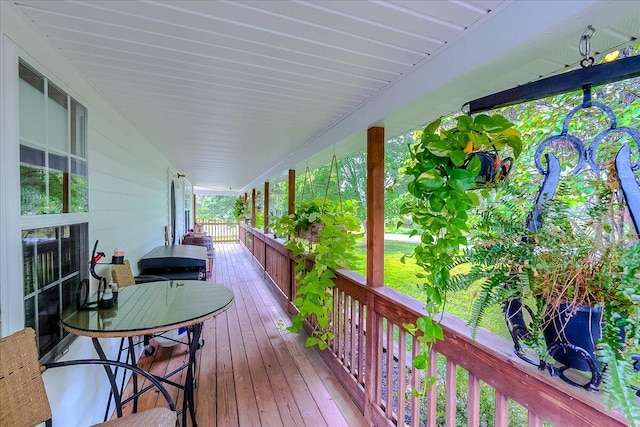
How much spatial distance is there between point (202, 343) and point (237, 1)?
307 centimetres

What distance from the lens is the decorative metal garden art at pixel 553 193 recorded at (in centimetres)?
78

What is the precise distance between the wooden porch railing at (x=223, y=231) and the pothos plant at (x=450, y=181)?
43.5ft

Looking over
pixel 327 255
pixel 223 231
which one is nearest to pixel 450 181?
pixel 327 255

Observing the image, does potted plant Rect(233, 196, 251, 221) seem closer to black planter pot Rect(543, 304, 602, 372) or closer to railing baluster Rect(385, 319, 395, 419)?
railing baluster Rect(385, 319, 395, 419)

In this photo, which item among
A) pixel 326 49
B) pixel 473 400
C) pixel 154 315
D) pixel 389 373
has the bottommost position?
pixel 389 373

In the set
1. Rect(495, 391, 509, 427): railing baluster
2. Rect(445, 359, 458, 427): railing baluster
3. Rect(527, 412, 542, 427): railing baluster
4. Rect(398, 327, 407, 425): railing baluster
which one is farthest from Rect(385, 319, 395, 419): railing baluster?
Rect(527, 412, 542, 427): railing baluster

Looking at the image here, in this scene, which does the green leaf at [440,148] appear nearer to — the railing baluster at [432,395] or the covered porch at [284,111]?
the covered porch at [284,111]

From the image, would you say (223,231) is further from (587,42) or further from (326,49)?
(587,42)

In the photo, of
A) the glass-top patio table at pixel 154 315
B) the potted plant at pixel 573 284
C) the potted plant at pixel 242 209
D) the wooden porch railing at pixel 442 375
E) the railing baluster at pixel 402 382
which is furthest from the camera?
the potted plant at pixel 242 209

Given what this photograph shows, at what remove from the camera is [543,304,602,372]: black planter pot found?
0.79 metres

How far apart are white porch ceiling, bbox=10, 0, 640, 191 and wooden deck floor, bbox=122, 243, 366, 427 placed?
218 cm

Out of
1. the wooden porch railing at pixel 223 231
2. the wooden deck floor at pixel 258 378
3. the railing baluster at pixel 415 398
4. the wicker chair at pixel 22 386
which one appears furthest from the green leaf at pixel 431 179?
the wooden porch railing at pixel 223 231

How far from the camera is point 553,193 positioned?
36.9 inches

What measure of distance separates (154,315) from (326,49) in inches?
69.8
